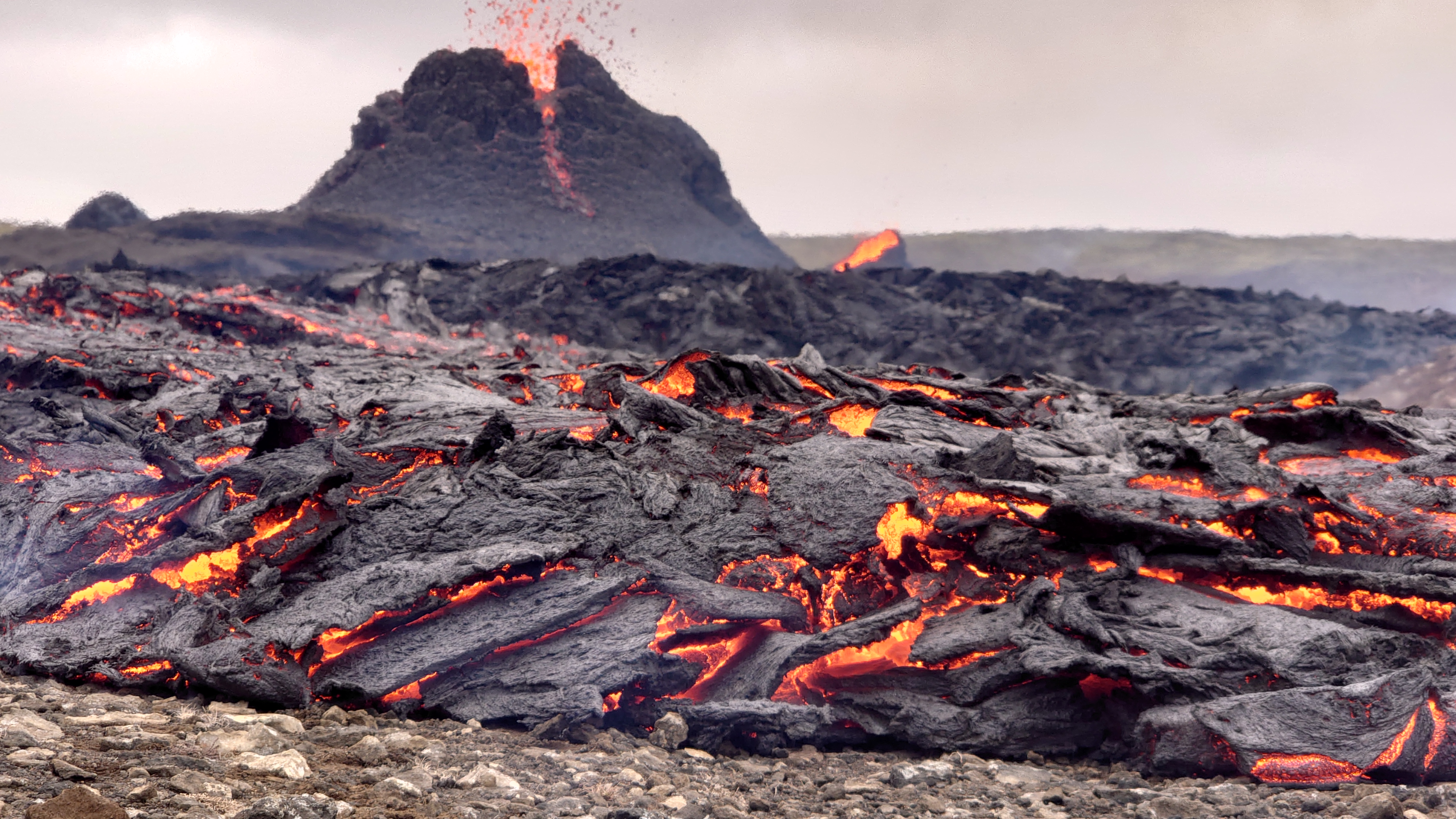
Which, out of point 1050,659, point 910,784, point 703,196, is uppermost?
point 703,196

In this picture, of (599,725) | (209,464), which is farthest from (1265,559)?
(209,464)

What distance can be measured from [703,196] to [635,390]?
147 ft

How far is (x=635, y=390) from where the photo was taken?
7660 millimetres

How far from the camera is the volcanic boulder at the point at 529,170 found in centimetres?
4366

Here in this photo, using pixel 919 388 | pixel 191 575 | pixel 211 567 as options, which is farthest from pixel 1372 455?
pixel 191 575

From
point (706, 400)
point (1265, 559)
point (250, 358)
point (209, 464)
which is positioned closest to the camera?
point (1265, 559)

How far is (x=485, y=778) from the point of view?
11.6 ft

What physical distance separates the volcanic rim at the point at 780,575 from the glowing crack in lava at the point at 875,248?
126ft

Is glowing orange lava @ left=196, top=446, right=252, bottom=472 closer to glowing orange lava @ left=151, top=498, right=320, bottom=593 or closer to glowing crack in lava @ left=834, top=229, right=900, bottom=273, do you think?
glowing orange lava @ left=151, top=498, right=320, bottom=593

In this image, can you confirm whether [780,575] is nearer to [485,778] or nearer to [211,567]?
[485,778]

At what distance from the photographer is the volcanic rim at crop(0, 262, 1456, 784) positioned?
4.57 metres

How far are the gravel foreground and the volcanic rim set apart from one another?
19cm

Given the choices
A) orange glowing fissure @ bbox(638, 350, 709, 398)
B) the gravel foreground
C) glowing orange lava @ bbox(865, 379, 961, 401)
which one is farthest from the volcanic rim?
glowing orange lava @ bbox(865, 379, 961, 401)

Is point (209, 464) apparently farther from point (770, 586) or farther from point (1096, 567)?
point (1096, 567)
